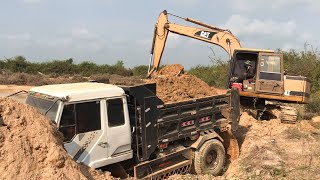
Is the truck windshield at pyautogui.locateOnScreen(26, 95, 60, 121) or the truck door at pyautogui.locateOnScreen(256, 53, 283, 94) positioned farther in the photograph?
the truck door at pyautogui.locateOnScreen(256, 53, 283, 94)

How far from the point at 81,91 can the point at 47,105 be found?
635mm

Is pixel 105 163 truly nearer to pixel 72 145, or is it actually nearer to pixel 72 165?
pixel 72 145

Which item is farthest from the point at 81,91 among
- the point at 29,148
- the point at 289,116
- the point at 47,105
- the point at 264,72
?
the point at 289,116

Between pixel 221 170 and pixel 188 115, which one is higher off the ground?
pixel 188 115

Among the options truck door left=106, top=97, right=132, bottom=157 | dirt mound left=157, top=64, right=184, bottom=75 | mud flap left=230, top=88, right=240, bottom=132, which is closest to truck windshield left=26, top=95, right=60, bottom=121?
truck door left=106, top=97, right=132, bottom=157

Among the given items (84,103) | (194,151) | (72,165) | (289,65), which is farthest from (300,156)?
(289,65)

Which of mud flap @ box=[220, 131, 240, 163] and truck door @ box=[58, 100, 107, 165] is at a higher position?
truck door @ box=[58, 100, 107, 165]

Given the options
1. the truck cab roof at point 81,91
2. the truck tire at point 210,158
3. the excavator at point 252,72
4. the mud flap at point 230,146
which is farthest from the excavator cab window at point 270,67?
the truck cab roof at point 81,91

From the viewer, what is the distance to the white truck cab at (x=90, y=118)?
6.55 m

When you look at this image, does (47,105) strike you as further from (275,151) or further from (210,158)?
(275,151)

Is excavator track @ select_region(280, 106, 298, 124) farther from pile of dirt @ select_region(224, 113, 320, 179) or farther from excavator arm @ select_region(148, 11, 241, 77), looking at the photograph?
excavator arm @ select_region(148, 11, 241, 77)

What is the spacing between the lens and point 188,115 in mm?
8562

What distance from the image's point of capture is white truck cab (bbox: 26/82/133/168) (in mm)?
6555

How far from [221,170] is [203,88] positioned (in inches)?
86.9
